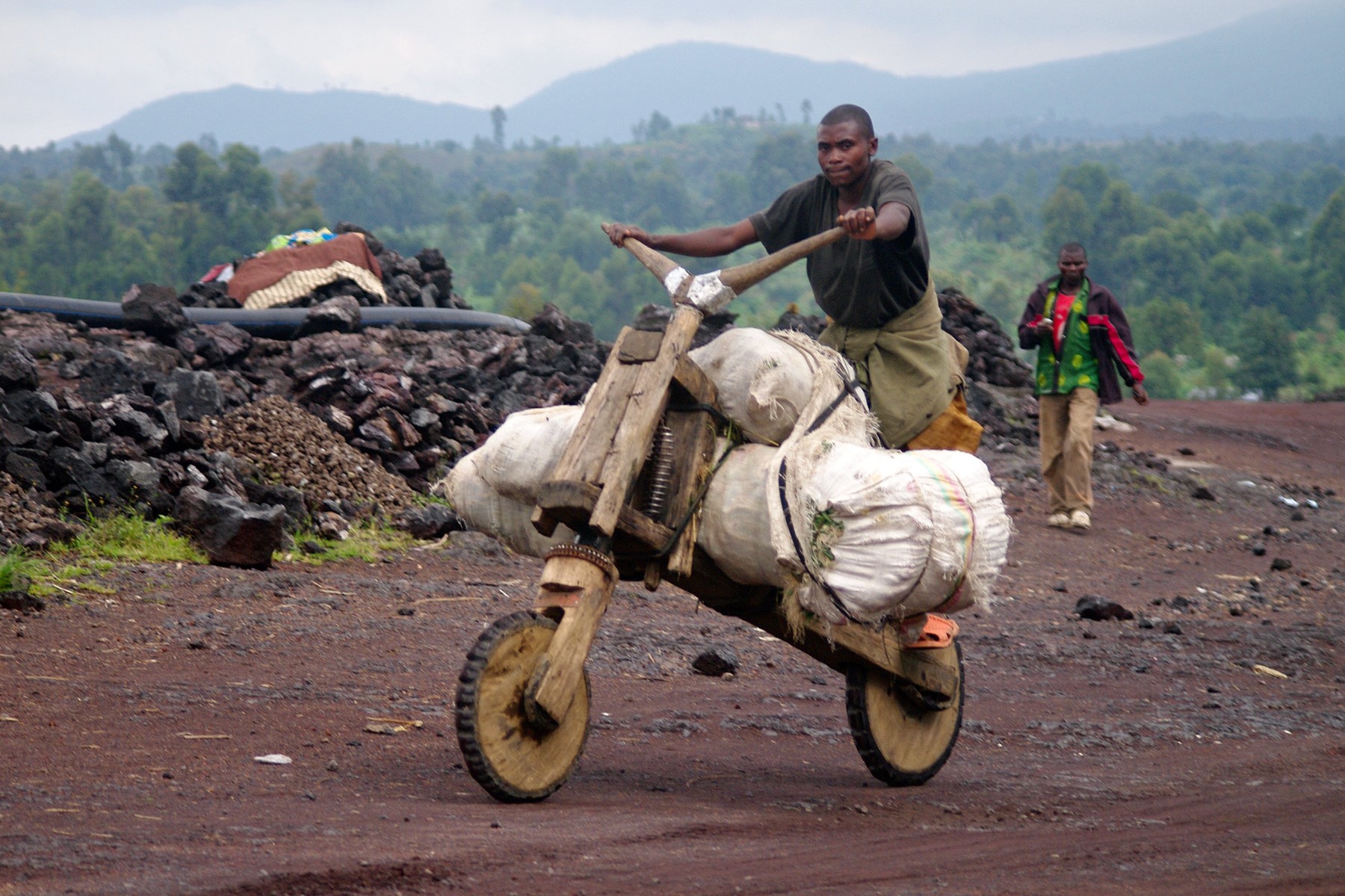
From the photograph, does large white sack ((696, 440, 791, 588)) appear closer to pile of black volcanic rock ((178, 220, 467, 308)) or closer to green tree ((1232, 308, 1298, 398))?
pile of black volcanic rock ((178, 220, 467, 308))

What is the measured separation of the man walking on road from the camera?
11.0m

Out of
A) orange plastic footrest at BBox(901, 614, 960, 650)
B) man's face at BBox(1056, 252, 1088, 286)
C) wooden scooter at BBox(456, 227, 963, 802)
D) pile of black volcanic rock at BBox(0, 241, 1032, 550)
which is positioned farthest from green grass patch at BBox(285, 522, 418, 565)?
man's face at BBox(1056, 252, 1088, 286)

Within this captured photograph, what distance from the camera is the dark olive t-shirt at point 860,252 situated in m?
4.62

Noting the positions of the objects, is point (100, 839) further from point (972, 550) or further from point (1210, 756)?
point (1210, 756)

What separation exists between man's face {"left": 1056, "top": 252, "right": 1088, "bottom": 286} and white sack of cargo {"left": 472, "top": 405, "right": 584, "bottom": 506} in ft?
24.0

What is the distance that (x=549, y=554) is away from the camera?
12.7 ft

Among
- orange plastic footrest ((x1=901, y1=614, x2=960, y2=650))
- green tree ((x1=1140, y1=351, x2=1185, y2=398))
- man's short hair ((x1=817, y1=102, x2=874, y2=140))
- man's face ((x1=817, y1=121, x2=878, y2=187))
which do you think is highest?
man's short hair ((x1=817, y1=102, x2=874, y2=140))

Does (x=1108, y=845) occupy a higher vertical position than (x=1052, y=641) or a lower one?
higher

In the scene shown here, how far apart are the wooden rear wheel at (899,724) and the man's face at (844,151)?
5.39ft

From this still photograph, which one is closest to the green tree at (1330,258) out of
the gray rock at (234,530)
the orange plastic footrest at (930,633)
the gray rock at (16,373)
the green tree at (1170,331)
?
the green tree at (1170,331)

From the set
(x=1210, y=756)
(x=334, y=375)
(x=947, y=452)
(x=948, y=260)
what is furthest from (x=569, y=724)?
(x=948, y=260)

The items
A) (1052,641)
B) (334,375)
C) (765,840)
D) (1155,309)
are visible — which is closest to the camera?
(765,840)

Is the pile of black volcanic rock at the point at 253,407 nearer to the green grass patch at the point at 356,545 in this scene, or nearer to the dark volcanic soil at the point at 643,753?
the green grass patch at the point at 356,545

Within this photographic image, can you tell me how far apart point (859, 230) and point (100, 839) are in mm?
2660
